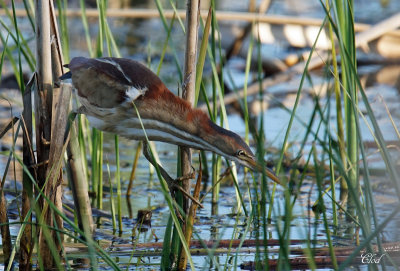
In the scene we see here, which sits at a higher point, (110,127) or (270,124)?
(270,124)

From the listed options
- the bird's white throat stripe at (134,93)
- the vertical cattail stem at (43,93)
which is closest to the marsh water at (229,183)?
the vertical cattail stem at (43,93)

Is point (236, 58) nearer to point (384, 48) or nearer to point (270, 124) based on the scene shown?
point (384, 48)

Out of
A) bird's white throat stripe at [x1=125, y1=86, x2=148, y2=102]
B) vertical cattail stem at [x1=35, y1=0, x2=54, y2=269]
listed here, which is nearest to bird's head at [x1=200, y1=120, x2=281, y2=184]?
bird's white throat stripe at [x1=125, y1=86, x2=148, y2=102]

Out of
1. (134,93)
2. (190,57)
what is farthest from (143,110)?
(190,57)

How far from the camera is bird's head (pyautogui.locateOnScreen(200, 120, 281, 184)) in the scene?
217cm

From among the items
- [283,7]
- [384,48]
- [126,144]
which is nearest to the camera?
[126,144]

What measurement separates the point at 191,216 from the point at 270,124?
278 cm

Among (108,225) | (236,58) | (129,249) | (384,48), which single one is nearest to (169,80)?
(236,58)

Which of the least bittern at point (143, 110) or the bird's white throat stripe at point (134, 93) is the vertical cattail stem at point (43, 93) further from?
the bird's white throat stripe at point (134, 93)

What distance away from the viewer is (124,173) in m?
3.80

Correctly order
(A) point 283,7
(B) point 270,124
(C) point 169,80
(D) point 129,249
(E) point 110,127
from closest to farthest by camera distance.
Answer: (E) point 110,127 < (D) point 129,249 < (B) point 270,124 < (C) point 169,80 < (A) point 283,7

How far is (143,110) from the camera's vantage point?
2.27m

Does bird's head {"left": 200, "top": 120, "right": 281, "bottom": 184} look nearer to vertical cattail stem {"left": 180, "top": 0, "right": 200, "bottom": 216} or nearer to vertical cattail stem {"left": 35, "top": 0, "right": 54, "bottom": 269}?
vertical cattail stem {"left": 180, "top": 0, "right": 200, "bottom": 216}

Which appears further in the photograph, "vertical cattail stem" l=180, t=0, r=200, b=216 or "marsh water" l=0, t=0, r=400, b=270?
"marsh water" l=0, t=0, r=400, b=270
